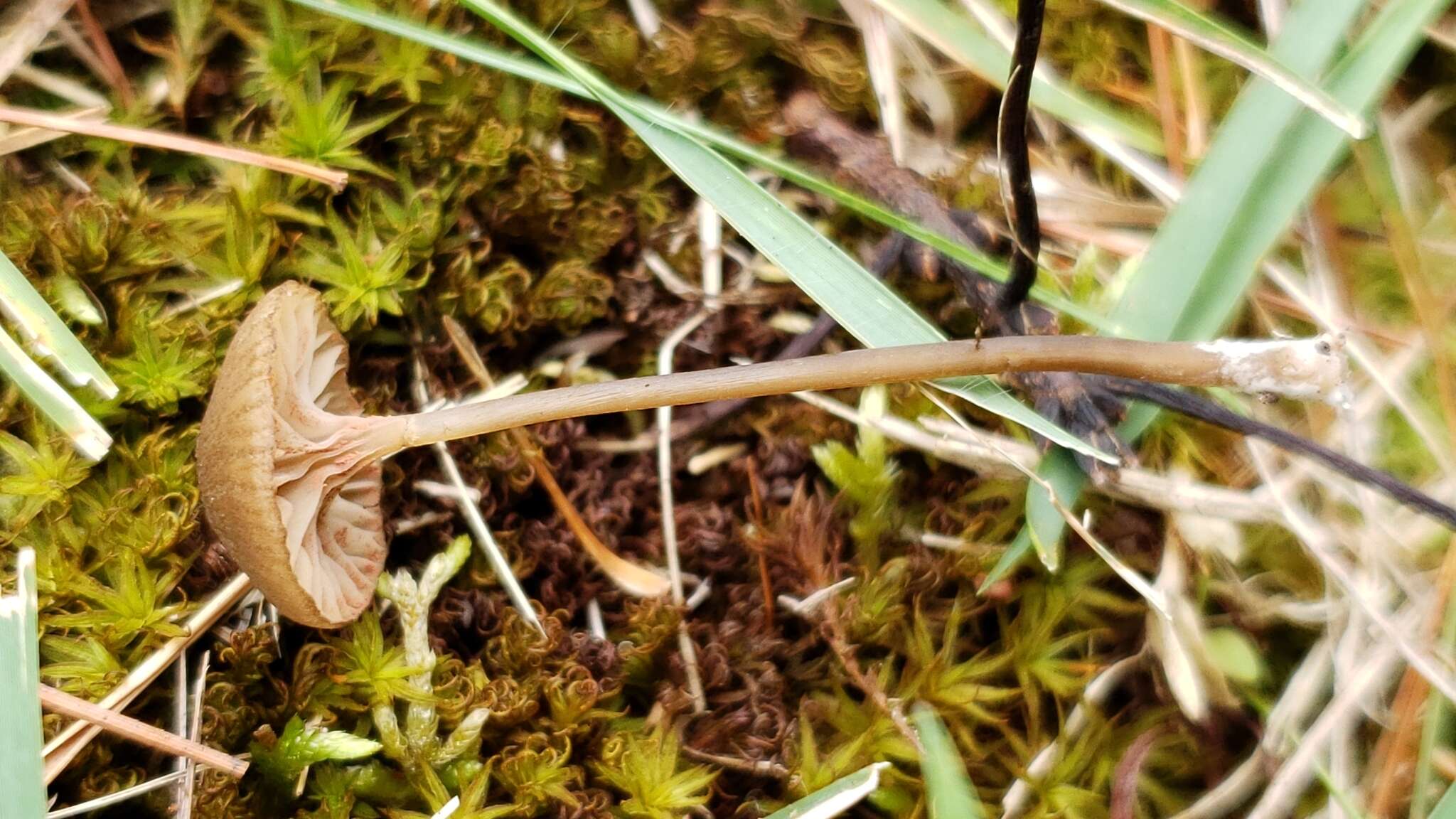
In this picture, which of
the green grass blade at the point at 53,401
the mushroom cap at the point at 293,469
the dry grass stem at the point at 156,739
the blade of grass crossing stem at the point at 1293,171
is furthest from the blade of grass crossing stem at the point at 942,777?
the green grass blade at the point at 53,401

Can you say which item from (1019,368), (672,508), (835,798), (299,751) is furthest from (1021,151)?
(299,751)

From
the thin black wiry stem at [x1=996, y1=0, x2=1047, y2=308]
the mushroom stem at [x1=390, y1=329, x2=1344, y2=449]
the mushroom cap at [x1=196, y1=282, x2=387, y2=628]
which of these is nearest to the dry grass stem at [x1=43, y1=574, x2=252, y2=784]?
the mushroom cap at [x1=196, y1=282, x2=387, y2=628]

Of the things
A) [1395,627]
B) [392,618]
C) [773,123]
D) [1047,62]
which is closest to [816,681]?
[392,618]

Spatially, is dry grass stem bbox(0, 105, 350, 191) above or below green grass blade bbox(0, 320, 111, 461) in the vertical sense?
above

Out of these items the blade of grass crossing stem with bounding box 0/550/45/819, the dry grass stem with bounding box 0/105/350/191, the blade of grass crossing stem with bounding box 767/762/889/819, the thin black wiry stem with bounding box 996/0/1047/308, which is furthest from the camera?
the dry grass stem with bounding box 0/105/350/191

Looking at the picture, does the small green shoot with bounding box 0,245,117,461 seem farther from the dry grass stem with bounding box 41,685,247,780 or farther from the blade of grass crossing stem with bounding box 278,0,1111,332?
the blade of grass crossing stem with bounding box 278,0,1111,332

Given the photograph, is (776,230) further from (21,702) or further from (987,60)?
(21,702)

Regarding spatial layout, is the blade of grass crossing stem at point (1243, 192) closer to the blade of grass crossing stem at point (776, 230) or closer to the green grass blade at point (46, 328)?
the blade of grass crossing stem at point (776, 230)
